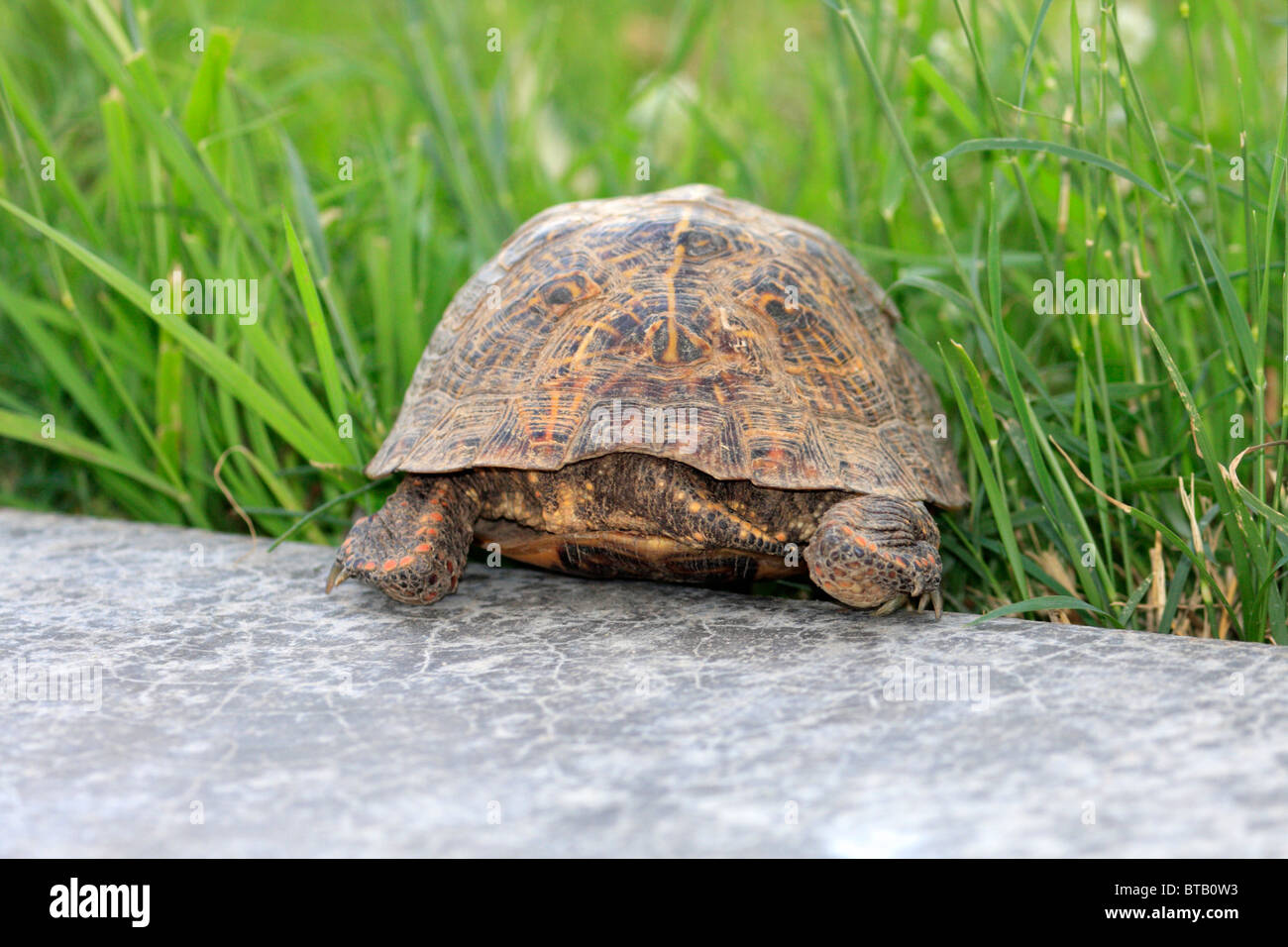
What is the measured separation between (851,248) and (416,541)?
58.7 inches

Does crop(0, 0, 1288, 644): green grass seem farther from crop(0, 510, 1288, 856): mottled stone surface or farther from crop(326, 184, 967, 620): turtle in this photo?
crop(0, 510, 1288, 856): mottled stone surface

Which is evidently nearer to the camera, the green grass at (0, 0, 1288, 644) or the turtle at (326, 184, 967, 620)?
the turtle at (326, 184, 967, 620)

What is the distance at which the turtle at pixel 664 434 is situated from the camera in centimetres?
196

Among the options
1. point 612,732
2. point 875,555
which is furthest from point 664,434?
point 612,732

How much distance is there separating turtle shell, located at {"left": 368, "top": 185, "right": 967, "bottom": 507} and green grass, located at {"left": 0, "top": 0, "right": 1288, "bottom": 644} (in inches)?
6.6

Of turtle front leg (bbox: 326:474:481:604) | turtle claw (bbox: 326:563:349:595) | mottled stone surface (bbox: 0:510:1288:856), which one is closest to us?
mottled stone surface (bbox: 0:510:1288:856)

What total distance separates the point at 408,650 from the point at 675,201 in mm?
1099

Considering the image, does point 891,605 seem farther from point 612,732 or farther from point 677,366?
point 612,732

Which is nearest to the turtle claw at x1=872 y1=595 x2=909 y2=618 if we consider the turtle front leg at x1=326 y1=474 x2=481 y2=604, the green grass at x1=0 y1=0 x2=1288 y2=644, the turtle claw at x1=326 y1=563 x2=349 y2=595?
the green grass at x1=0 y1=0 x2=1288 y2=644

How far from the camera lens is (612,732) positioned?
1.51 meters

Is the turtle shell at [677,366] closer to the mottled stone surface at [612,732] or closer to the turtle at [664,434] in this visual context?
the turtle at [664,434]

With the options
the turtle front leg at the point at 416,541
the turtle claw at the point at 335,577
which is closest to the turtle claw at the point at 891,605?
the turtle front leg at the point at 416,541

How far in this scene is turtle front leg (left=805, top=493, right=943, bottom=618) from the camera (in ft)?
6.17

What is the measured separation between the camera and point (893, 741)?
4.78ft
